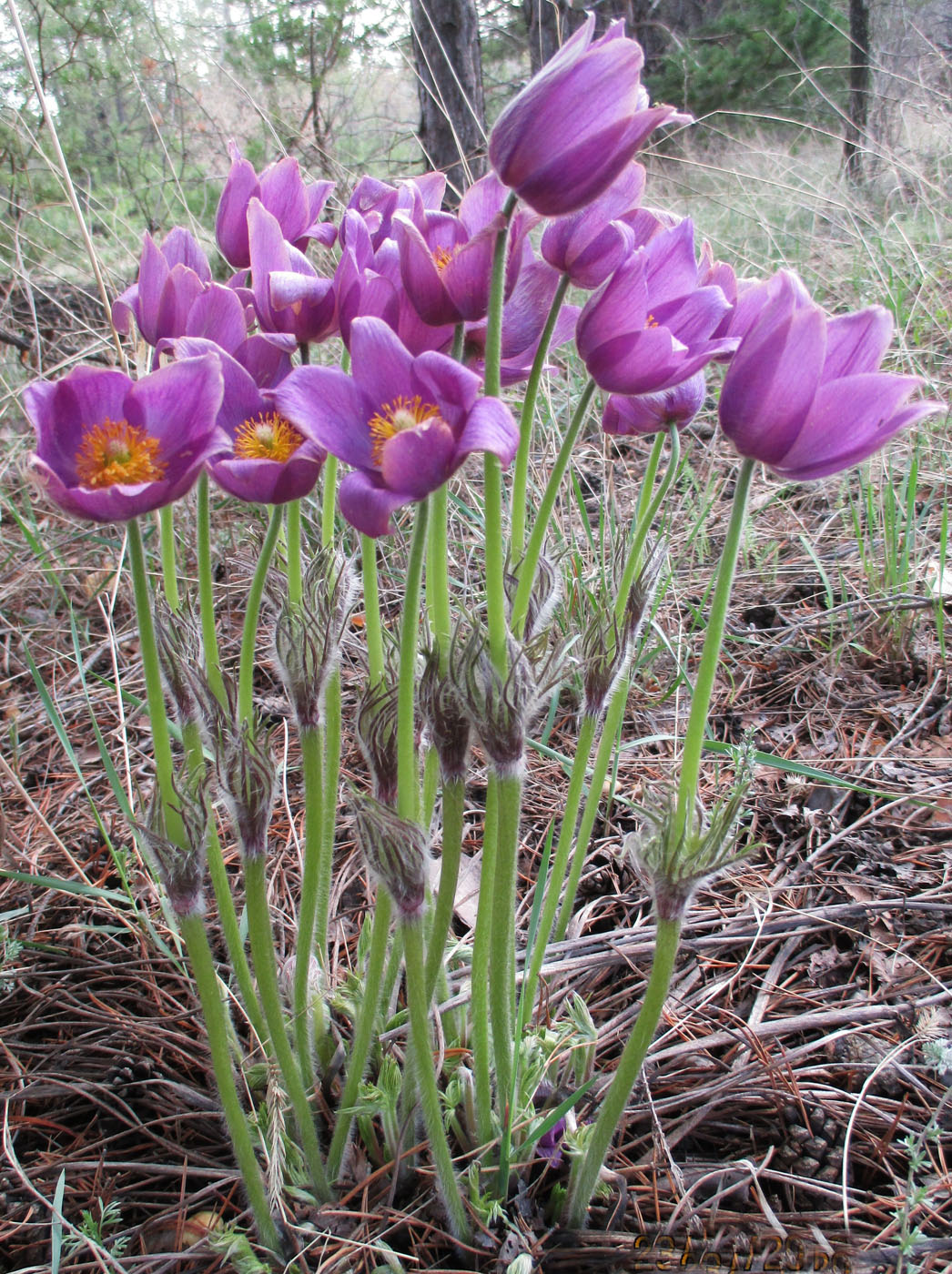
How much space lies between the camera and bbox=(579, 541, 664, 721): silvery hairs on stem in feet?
3.95

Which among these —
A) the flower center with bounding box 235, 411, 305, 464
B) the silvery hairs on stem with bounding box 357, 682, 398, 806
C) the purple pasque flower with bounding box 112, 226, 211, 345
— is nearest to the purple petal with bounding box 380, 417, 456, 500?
the flower center with bounding box 235, 411, 305, 464

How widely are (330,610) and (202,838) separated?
34cm

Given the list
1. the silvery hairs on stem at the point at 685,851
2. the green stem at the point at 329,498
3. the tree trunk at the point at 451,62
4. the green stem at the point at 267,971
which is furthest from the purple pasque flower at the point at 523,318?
the tree trunk at the point at 451,62

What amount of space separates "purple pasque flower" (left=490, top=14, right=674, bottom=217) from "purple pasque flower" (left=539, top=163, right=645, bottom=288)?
0.09m

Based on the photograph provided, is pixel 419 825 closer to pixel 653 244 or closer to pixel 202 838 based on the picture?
pixel 202 838

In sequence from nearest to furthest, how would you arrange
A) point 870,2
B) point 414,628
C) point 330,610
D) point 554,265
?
point 414,628 → point 554,265 → point 330,610 → point 870,2

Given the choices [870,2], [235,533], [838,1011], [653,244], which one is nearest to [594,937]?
[838,1011]

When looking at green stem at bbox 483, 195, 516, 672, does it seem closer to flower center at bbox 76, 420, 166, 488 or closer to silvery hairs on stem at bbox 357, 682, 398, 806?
silvery hairs on stem at bbox 357, 682, 398, 806

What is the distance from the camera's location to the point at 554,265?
0.99 metres

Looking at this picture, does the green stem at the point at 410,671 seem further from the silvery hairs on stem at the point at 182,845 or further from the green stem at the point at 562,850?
the green stem at the point at 562,850

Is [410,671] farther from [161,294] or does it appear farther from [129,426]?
[161,294]

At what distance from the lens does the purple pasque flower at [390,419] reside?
0.79 m

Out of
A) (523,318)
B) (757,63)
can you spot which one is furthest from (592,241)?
(757,63)

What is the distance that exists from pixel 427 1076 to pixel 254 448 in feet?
2.45
